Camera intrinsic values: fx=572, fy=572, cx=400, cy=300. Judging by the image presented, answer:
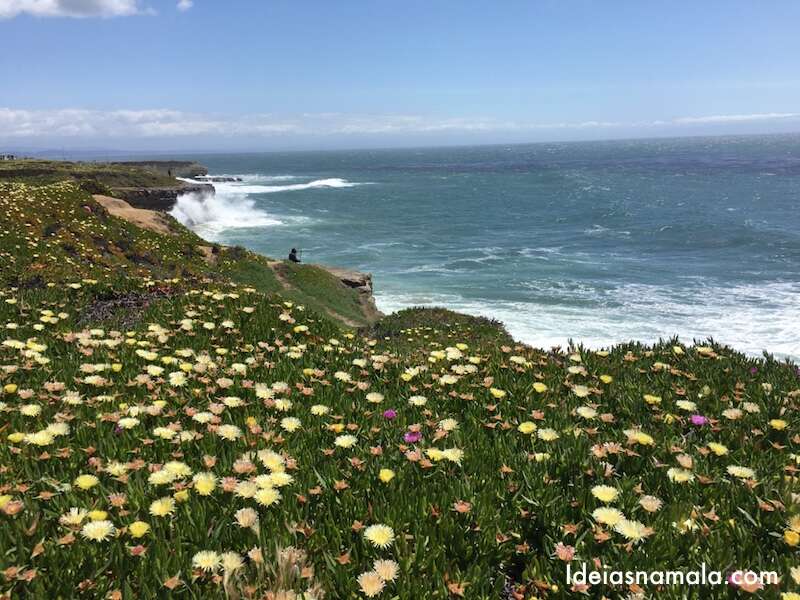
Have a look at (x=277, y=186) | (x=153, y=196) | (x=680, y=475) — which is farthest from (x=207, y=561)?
(x=277, y=186)

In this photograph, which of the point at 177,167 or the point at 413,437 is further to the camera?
the point at 177,167

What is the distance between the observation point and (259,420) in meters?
3.78

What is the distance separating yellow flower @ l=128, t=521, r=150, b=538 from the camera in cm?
241

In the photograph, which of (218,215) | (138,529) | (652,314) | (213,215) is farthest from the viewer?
(218,215)

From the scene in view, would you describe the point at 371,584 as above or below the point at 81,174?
below

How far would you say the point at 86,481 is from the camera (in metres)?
2.84

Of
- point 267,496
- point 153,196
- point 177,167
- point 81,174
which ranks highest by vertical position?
point 177,167

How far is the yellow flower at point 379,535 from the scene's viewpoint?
2516 millimetres

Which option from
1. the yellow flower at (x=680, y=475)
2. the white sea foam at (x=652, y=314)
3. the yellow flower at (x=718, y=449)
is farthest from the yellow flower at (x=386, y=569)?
the white sea foam at (x=652, y=314)

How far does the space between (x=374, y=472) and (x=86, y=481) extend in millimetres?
1448

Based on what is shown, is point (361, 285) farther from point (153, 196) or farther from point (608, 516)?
point (153, 196)

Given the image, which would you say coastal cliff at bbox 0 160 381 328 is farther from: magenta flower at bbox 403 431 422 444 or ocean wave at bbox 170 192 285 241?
ocean wave at bbox 170 192 285 241

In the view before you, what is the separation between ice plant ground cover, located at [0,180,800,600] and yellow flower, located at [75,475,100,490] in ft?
0.07

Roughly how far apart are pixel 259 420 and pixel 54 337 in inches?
130
